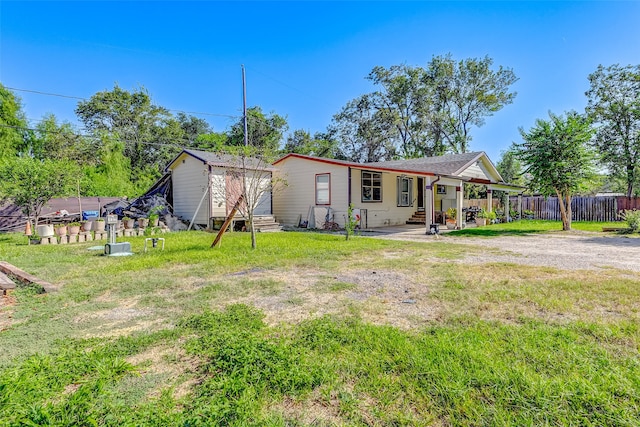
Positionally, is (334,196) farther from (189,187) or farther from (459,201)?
(189,187)

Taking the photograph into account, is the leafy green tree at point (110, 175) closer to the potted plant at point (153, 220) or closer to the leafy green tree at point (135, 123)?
the leafy green tree at point (135, 123)

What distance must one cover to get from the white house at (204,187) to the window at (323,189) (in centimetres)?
232

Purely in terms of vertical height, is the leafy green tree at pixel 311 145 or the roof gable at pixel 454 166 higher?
the leafy green tree at pixel 311 145

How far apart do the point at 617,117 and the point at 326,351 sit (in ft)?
99.3

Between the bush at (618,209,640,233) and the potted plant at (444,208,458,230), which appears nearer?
the bush at (618,209,640,233)

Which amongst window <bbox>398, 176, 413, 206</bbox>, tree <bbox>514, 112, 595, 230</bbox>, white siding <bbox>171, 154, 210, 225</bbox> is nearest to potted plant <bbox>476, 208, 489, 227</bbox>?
window <bbox>398, 176, 413, 206</bbox>

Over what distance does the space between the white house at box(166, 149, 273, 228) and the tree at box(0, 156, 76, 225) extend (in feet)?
14.4

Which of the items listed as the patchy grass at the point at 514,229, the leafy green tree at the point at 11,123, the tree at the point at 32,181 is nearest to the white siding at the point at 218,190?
the tree at the point at 32,181

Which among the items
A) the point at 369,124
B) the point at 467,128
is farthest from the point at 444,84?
the point at 369,124

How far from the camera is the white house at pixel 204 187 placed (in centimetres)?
1291

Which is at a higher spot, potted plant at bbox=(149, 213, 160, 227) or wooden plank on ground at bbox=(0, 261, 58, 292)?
potted plant at bbox=(149, 213, 160, 227)

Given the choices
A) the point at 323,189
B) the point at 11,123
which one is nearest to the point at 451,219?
the point at 323,189

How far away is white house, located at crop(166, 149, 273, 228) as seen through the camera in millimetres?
12906

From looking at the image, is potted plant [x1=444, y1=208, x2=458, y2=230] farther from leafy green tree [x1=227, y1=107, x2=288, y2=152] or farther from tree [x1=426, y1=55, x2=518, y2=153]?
leafy green tree [x1=227, y1=107, x2=288, y2=152]
